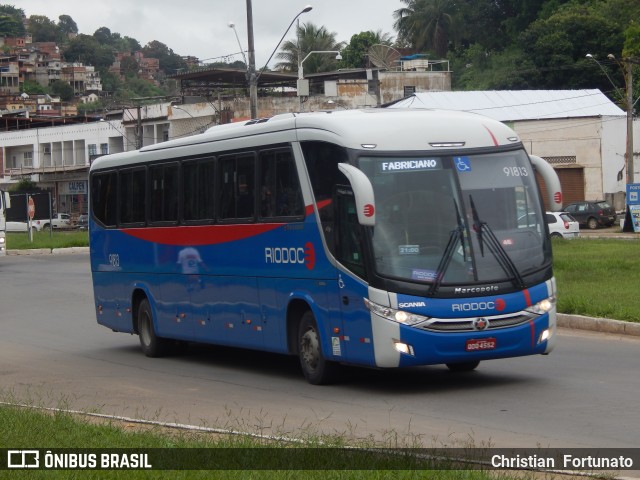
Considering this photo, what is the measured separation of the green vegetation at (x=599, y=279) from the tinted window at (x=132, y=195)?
286 inches

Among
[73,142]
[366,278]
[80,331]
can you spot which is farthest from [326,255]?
[73,142]

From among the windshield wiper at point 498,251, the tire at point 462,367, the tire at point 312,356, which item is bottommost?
the tire at point 462,367

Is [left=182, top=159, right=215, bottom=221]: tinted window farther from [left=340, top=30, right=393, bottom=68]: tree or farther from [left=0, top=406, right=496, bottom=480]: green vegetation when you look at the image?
[left=340, top=30, right=393, bottom=68]: tree

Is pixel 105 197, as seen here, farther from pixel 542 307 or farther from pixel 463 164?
pixel 542 307

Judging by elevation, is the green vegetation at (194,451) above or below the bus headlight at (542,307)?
below

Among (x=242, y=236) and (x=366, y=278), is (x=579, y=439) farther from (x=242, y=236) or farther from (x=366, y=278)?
(x=242, y=236)

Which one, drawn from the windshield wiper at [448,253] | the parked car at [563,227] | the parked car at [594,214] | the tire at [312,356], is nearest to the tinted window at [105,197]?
the tire at [312,356]

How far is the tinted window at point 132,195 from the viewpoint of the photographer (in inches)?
692

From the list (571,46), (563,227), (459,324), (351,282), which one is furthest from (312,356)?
(571,46)

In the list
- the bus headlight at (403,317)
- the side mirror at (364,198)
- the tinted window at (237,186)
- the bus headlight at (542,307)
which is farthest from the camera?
the tinted window at (237,186)

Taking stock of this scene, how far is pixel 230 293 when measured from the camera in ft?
49.2

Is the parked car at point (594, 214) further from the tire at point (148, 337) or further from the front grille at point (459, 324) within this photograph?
the front grille at point (459, 324)

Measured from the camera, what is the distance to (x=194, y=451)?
824 centimetres

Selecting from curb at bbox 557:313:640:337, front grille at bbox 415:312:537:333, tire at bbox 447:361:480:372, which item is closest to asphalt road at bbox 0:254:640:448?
tire at bbox 447:361:480:372
